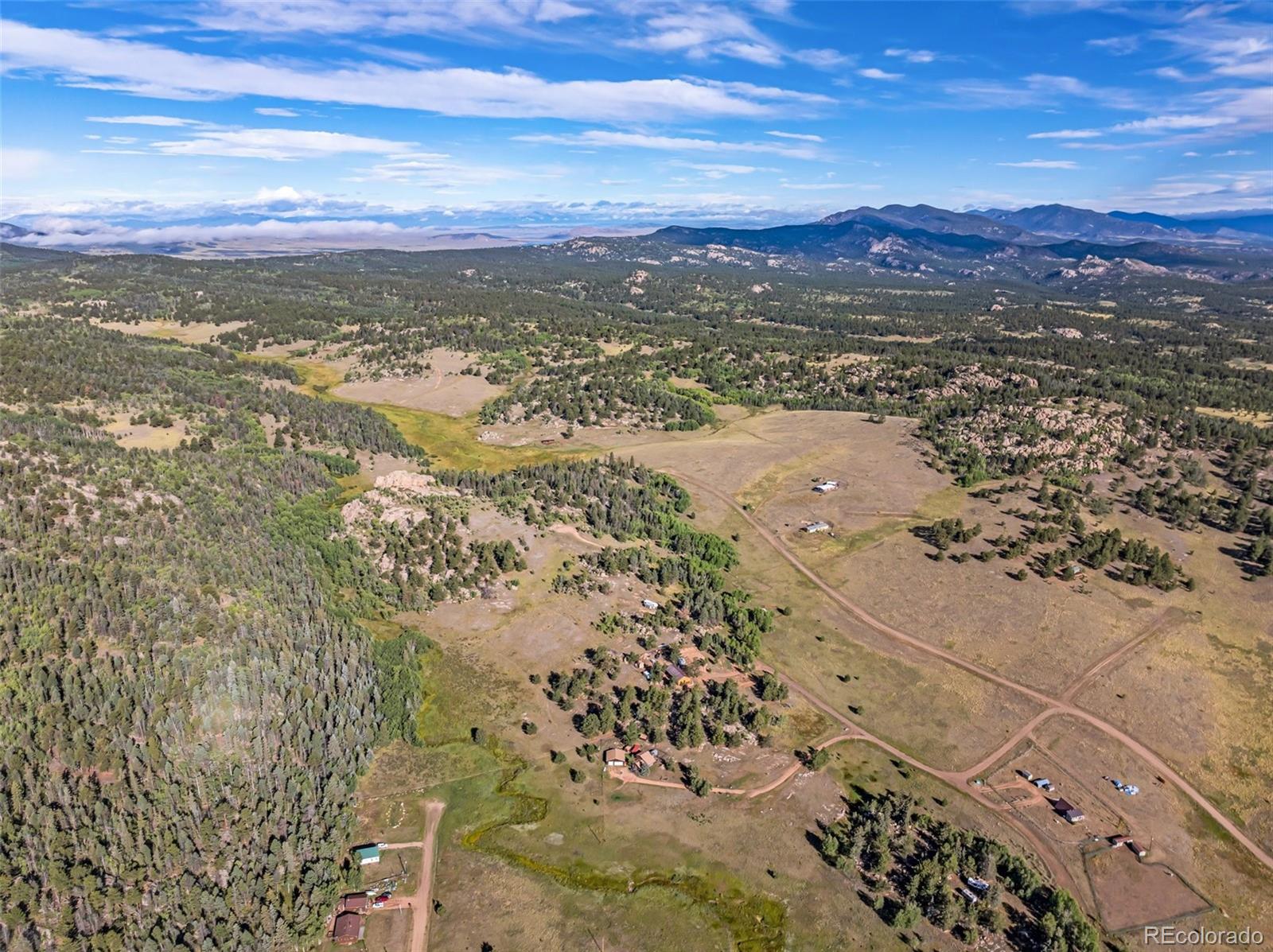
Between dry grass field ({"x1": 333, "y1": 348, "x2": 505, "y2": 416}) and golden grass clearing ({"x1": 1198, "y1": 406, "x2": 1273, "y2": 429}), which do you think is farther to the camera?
dry grass field ({"x1": 333, "y1": 348, "x2": 505, "y2": 416})

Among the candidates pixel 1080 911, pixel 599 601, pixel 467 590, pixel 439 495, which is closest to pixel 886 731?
pixel 1080 911

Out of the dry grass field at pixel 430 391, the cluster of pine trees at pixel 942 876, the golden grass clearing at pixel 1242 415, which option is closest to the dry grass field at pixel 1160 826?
the cluster of pine trees at pixel 942 876

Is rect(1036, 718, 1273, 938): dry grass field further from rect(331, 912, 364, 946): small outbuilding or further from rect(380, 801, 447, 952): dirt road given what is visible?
rect(331, 912, 364, 946): small outbuilding

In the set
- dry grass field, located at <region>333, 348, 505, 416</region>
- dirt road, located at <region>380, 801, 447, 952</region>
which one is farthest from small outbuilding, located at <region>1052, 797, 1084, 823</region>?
dry grass field, located at <region>333, 348, 505, 416</region>

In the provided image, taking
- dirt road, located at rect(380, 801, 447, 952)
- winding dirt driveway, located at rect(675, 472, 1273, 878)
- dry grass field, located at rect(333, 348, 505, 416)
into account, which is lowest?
dirt road, located at rect(380, 801, 447, 952)

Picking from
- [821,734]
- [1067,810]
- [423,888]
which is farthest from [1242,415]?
[423,888]

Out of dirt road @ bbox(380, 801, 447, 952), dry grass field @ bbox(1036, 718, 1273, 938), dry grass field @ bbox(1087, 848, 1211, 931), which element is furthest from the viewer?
dry grass field @ bbox(1036, 718, 1273, 938)

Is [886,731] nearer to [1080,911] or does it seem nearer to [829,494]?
[1080,911]

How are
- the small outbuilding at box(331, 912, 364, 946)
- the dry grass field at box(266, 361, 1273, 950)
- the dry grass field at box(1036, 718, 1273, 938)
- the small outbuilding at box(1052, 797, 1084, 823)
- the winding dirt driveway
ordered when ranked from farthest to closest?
the winding dirt driveway < the small outbuilding at box(1052, 797, 1084, 823) < the dry grass field at box(1036, 718, 1273, 938) < the dry grass field at box(266, 361, 1273, 950) < the small outbuilding at box(331, 912, 364, 946)
